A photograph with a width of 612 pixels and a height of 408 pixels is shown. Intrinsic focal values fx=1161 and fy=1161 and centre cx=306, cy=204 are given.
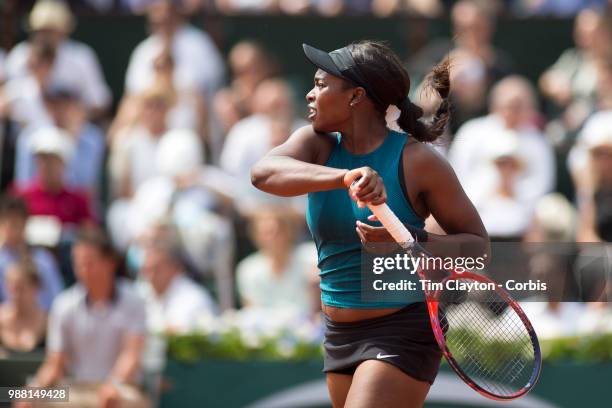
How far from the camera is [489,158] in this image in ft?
27.5

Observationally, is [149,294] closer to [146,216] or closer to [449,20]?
[146,216]

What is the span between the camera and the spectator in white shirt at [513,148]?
27.8 ft

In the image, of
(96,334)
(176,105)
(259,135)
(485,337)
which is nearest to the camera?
(485,337)

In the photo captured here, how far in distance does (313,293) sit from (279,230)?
21.6 inches

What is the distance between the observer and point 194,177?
8578 mm

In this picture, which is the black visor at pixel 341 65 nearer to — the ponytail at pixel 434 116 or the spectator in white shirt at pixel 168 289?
the ponytail at pixel 434 116

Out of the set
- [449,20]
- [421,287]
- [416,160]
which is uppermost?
[449,20]

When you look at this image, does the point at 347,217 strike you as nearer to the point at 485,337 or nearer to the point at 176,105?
the point at 485,337

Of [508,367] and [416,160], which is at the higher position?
[416,160]

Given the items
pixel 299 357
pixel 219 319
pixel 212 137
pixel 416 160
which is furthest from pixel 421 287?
pixel 212 137

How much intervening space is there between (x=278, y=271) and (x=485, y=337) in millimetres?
3351

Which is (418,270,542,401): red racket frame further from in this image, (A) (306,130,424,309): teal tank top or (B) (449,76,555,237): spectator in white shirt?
(B) (449,76,555,237): spectator in white shirt

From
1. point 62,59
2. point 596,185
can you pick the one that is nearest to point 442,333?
point 596,185

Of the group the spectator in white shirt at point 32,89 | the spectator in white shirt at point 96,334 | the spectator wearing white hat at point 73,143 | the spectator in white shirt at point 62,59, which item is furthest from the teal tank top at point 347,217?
the spectator in white shirt at point 62,59
